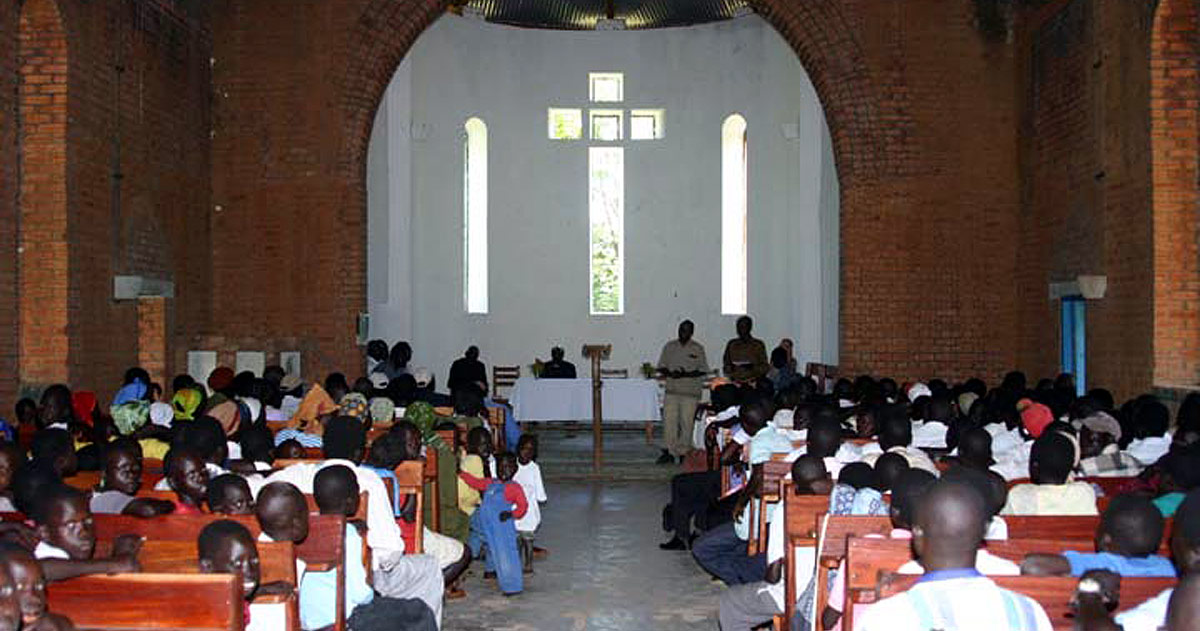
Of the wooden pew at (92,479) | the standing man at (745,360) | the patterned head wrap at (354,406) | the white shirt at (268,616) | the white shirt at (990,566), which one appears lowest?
the white shirt at (268,616)

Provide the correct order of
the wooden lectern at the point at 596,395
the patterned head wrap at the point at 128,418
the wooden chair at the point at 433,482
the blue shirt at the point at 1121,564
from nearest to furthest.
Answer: the blue shirt at the point at 1121,564
the wooden chair at the point at 433,482
the patterned head wrap at the point at 128,418
the wooden lectern at the point at 596,395

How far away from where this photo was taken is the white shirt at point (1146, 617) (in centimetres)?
389

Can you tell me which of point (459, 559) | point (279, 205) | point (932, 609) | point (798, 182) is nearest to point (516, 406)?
point (279, 205)

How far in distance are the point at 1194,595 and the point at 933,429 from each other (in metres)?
6.91

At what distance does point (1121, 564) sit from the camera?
4.64m

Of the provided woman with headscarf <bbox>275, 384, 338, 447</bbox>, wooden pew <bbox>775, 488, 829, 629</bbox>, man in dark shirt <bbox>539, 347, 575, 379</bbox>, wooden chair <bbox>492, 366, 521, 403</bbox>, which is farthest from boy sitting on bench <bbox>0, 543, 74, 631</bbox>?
wooden chair <bbox>492, 366, 521, 403</bbox>

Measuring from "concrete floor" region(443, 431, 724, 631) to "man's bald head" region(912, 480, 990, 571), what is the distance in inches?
182

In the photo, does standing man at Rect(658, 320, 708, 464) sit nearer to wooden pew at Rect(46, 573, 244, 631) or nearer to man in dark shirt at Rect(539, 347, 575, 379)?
man in dark shirt at Rect(539, 347, 575, 379)

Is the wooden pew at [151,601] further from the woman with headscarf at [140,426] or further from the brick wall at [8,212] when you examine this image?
the brick wall at [8,212]

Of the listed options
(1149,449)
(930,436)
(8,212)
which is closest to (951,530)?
(1149,449)

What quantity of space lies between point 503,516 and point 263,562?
153 inches

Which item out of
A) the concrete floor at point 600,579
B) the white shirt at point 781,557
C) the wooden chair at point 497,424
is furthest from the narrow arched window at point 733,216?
the white shirt at point 781,557

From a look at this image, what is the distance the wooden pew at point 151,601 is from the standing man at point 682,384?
1161cm

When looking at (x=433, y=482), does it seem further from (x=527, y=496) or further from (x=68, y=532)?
(x=68, y=532)
